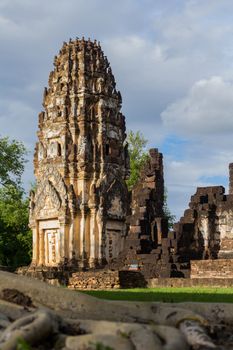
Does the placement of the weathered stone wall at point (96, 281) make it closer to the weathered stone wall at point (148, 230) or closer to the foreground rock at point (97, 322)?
the weathered stone wall at point (148, 230)

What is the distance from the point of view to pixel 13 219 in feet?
168

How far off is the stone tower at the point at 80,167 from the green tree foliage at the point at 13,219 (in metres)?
10.0

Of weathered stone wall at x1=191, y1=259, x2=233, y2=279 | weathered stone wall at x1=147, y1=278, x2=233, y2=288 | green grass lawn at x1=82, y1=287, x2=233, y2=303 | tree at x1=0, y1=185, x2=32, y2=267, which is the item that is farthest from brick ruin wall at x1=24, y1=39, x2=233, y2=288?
green grass lawn at x1=82, y1=287, x2=233, y2=303

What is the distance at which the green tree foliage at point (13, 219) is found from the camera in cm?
4841

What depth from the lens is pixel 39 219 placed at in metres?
38.2

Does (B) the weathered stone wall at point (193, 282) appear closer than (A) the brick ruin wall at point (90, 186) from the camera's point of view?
Yes

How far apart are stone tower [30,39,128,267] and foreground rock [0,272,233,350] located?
26071mm

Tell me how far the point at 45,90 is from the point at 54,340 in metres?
33.2

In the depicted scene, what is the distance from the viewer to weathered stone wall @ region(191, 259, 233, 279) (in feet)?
89.1

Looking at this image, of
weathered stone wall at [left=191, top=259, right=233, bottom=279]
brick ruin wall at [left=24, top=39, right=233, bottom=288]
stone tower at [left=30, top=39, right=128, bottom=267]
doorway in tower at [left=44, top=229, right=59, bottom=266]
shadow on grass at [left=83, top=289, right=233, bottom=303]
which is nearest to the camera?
shadow on grass at [left=83, top=289, right=233, bottom=303]

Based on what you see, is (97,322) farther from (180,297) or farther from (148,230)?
(148,230)

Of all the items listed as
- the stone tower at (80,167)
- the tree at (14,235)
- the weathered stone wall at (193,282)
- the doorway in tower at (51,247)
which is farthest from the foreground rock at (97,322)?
the tree at (14,235)

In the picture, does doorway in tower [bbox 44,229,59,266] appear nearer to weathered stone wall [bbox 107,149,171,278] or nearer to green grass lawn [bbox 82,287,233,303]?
weathered stone wall [bbox 107,149,171,278]

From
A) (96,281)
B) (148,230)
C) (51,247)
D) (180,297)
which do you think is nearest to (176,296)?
(180,297)
